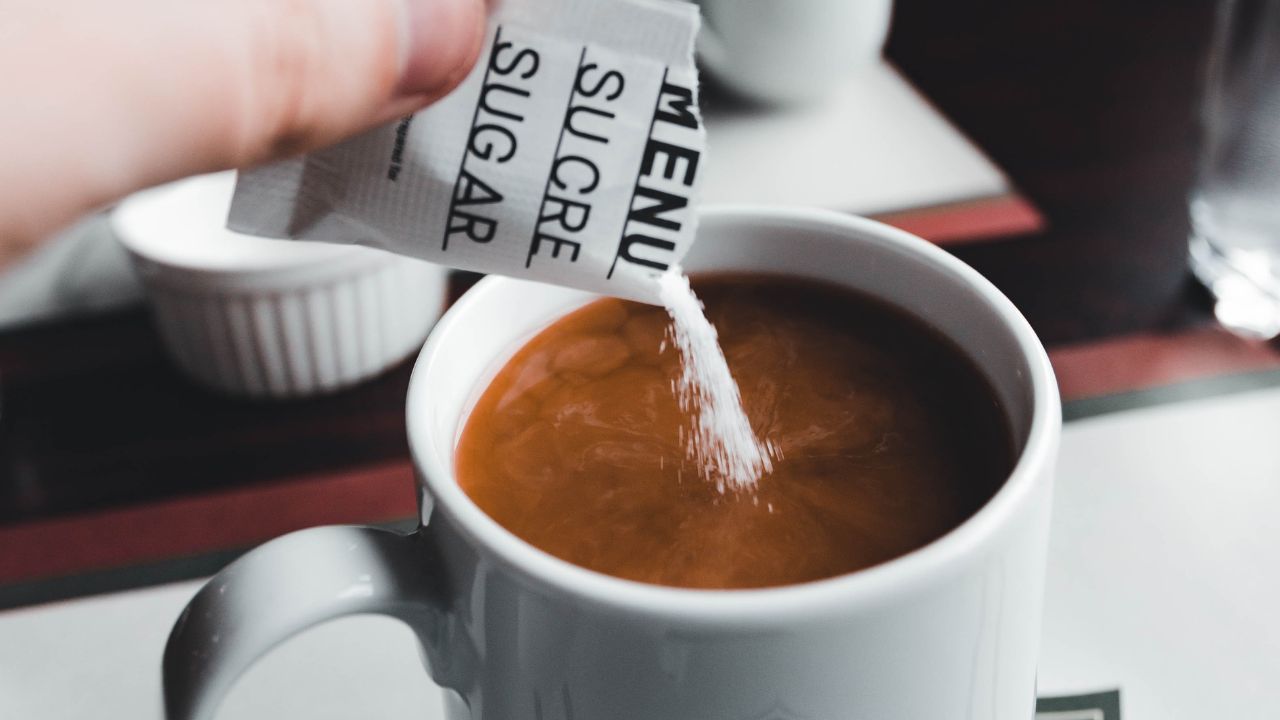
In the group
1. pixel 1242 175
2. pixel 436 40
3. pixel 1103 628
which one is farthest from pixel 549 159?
pixel 1242 175

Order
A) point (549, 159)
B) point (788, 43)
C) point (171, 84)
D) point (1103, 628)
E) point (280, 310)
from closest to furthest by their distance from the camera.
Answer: point (171, 84), point (549, 159), point (1103, 628), point (280, 310), point (788, 43)

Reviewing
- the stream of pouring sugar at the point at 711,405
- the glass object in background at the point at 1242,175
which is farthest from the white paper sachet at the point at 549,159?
the glass object in background at the point at 1242,175

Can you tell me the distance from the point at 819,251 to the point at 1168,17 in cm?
90

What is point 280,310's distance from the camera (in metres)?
0.74

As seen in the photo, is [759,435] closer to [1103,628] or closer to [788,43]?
[1103,628]

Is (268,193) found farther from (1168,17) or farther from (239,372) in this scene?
(1168,17)

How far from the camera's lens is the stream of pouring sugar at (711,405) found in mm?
453

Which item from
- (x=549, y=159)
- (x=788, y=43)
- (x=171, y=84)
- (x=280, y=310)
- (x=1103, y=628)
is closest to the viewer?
(x=171, y=84)

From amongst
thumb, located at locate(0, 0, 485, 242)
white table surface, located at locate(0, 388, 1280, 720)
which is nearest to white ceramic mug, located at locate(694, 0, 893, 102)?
white table surface, located at locate(0, 388, 1280, 720)

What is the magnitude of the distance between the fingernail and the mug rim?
0.41ft

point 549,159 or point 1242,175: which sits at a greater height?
point 549,159

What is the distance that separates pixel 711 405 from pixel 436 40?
22 centimetres

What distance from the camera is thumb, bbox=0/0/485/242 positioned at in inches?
10.6

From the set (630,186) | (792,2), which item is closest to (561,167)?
(630,186)
